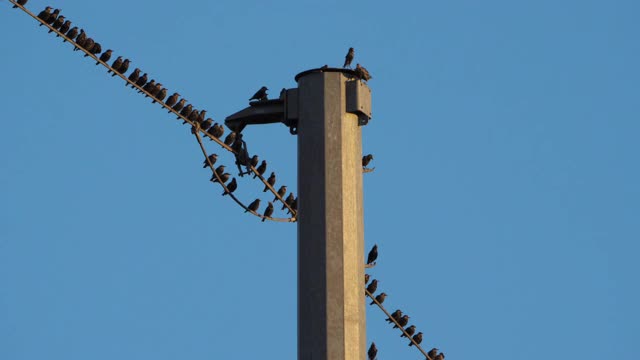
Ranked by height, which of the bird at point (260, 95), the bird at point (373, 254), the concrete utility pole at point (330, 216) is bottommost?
the concrete utility pole at point (330, 216)

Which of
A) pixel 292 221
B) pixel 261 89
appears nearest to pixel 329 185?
pixel 292 221

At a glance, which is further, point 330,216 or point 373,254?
point 373,254

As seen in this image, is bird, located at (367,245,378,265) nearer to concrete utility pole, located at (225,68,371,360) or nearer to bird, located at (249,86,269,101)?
bird, located at (249,86,269,101)

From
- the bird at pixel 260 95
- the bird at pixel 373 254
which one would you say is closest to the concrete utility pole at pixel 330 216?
the bird at pixel 260 95

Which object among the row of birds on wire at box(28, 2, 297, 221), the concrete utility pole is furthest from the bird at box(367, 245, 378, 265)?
the concrete utility pole

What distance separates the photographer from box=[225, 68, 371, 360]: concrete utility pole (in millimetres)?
5238

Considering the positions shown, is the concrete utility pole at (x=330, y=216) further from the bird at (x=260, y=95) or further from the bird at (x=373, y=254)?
the bird at (x=373, y=254)

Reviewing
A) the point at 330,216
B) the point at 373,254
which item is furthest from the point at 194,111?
the point at 330,216

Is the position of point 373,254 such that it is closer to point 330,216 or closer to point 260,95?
point 260,95

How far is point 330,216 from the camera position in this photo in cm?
538

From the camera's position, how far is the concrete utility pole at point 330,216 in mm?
5238

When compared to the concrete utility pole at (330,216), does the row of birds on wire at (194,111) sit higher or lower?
higher

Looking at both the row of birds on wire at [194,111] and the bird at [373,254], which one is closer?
the row of birds on wire at [194,111]

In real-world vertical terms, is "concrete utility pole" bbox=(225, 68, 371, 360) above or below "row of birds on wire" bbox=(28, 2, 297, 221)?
below
